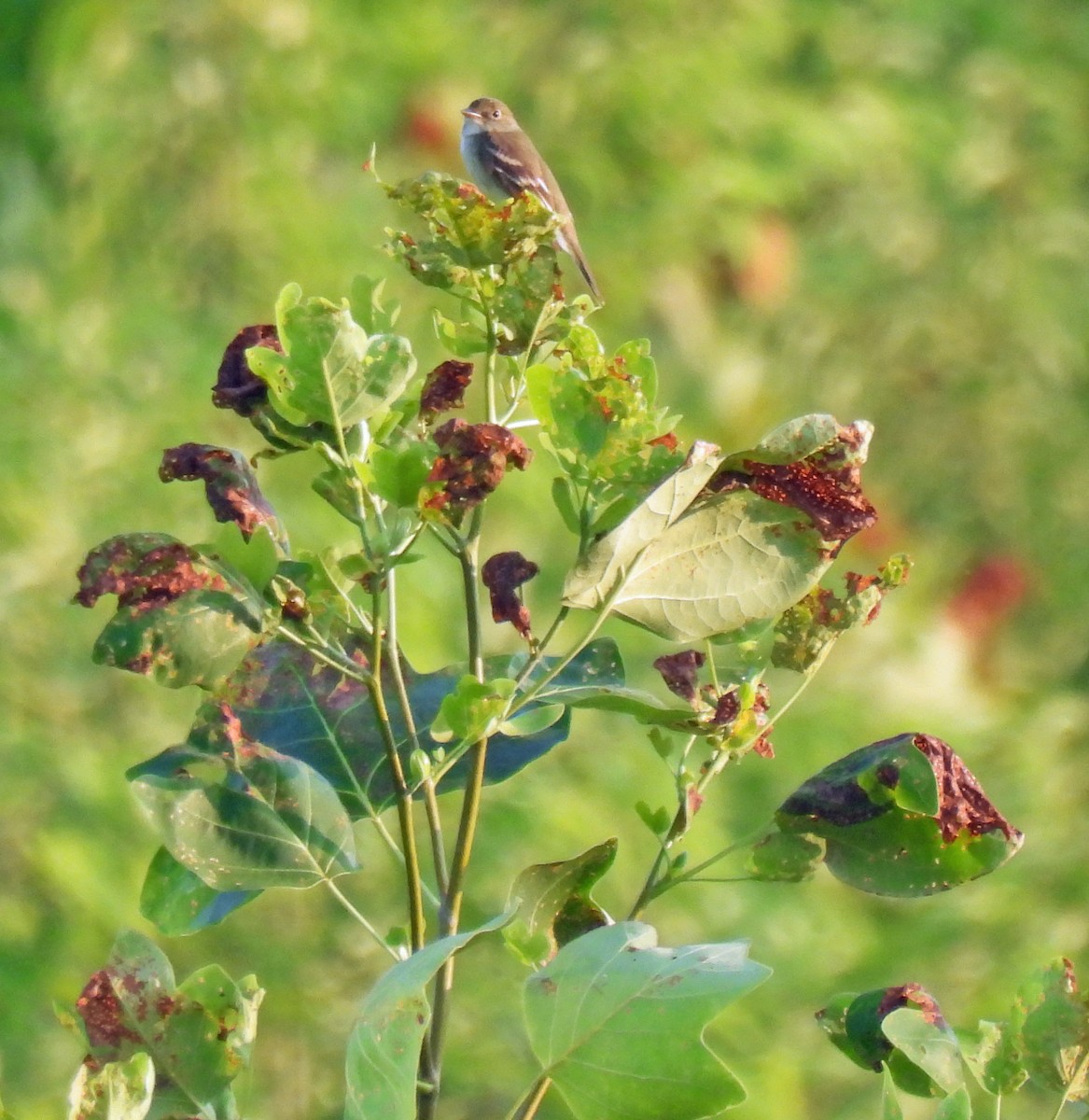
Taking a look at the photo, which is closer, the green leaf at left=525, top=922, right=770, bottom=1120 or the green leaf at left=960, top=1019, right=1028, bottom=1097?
the green leaf at left=525, top=922, right=770, bottom=1120

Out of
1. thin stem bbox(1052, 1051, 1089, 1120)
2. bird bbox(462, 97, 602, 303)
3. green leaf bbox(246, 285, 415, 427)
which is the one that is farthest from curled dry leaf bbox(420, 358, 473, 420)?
bird bbox(462, 97, 602, 303)

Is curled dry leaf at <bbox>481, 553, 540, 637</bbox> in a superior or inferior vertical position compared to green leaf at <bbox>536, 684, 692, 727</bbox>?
superior

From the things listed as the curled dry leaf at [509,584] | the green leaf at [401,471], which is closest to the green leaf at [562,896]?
the curled dry leaf at [509,584]

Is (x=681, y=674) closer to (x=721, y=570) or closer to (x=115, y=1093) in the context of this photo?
(x=721, y=570)

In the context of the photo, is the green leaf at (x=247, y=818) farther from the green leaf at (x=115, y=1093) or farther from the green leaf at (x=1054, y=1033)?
the green leaf at (x=1054, y=1033)

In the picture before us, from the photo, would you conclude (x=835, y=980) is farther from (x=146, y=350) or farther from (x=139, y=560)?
(x=139, y=560)

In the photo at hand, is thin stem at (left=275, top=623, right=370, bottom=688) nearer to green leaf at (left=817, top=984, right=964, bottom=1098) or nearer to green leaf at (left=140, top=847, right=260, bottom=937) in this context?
green leaf at (left=140, top=847, right=260, bottom=937)
